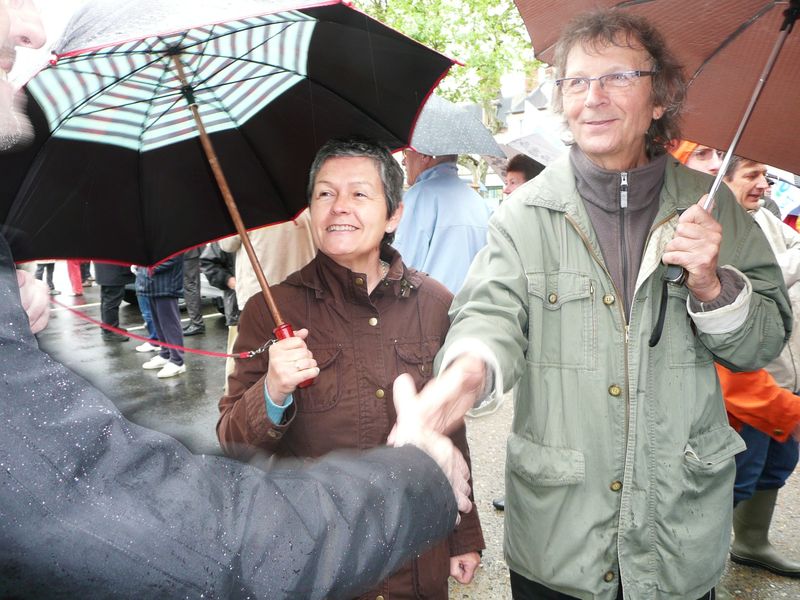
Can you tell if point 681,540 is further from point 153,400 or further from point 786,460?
point 153,400

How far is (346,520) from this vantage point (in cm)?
90

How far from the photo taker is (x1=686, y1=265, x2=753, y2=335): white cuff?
5.54 ft

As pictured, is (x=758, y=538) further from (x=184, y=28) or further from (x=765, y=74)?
(x=184, y=28)

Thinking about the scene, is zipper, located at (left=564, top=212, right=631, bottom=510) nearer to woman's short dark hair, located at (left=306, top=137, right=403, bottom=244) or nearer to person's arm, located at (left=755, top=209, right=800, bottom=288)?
woman's short dark hair, located at (left=306, top=137, right=403, bottom=244)

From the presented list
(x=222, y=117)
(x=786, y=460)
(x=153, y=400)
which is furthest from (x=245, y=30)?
(x=153, y=400)

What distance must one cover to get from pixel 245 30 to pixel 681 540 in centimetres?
200

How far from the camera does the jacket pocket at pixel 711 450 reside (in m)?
1.72

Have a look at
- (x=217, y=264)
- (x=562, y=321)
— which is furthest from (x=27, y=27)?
(x=217, y=264)

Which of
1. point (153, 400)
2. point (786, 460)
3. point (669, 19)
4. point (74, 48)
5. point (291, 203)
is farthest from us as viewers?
point (153, 400)

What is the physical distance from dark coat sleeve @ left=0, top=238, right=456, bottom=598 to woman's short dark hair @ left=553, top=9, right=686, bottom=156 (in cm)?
161

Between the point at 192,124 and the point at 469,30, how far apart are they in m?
20.0

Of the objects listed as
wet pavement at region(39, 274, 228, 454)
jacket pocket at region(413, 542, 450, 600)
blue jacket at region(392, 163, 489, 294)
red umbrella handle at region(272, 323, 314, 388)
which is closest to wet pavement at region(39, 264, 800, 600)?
wet pavement at region(39, 274, 228, 454)

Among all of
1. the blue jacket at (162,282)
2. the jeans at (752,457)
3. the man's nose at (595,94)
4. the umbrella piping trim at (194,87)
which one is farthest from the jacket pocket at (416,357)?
the blue jacket at (162,282)

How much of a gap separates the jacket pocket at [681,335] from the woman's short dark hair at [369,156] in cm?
98
